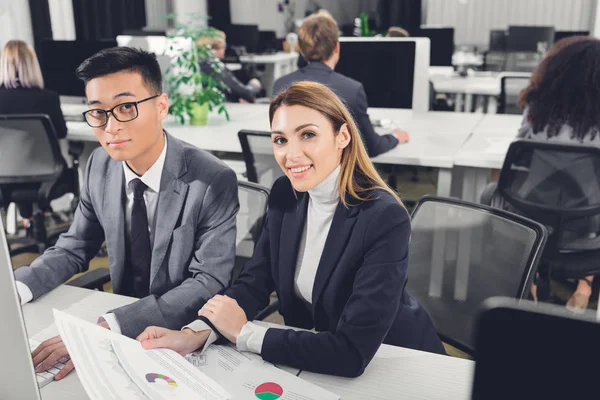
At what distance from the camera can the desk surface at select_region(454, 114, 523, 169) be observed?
8.41ft

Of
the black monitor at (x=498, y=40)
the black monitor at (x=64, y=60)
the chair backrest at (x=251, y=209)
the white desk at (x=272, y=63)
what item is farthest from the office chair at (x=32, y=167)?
the black monitor at (x=498, y=40)

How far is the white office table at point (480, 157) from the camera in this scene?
256 cm

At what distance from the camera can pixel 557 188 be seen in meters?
2.08

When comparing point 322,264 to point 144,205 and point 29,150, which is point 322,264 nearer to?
point 144,205

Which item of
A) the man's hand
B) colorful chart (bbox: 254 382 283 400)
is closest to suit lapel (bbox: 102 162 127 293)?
colorful chart (bbox: 254 382 283 400)

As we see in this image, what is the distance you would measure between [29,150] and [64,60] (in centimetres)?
114

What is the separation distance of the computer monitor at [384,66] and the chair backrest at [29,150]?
1.55 meters

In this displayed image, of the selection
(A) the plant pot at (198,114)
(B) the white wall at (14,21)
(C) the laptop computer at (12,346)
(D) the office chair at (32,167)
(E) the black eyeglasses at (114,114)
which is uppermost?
(B) the white wall at (14,21)

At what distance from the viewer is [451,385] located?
102cm

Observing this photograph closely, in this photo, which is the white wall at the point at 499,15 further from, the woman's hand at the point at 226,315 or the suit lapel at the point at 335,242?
the woman's hand at the point at 226,315

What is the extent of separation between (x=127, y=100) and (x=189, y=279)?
0.47 m

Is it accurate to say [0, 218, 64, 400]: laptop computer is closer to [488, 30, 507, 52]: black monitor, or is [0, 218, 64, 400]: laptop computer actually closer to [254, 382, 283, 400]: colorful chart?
[254, 382, 283, 400]: colorful chart

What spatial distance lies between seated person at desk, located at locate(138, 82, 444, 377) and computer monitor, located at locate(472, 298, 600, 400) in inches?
23.8

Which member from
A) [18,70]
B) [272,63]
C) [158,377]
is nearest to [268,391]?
[158,377]
